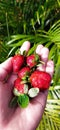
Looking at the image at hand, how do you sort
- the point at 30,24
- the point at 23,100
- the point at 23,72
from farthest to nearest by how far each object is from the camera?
the point at 30,24 → the point at 23,72 → the point at 23,100

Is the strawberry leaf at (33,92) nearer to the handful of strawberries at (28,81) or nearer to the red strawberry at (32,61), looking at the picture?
the handful of strawberries at (28,81)

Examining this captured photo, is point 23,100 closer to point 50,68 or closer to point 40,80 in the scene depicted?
point 40,80

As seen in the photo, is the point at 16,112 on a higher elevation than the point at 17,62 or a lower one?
lower

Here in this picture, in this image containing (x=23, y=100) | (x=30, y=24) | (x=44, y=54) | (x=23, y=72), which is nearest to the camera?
(x=23, y=100)

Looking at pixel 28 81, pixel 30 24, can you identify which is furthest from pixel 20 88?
pixel 30 24

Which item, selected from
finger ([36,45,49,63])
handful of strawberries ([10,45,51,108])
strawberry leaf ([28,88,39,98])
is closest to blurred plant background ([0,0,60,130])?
finger ([36,45,49,63])

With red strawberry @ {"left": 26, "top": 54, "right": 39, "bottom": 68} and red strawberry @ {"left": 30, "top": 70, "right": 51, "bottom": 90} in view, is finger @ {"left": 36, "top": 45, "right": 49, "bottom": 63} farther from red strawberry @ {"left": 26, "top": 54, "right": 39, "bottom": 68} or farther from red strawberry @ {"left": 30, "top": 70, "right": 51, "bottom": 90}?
red strawberry @ {"left": 30, "top": 70, "right": 51, "bottom": 90}

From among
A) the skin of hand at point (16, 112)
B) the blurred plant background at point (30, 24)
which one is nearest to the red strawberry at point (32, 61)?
the skin of hand at point (16, 112)

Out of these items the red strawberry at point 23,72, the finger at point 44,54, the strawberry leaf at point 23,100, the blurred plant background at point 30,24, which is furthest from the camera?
the blurred plant background at point 30,24
